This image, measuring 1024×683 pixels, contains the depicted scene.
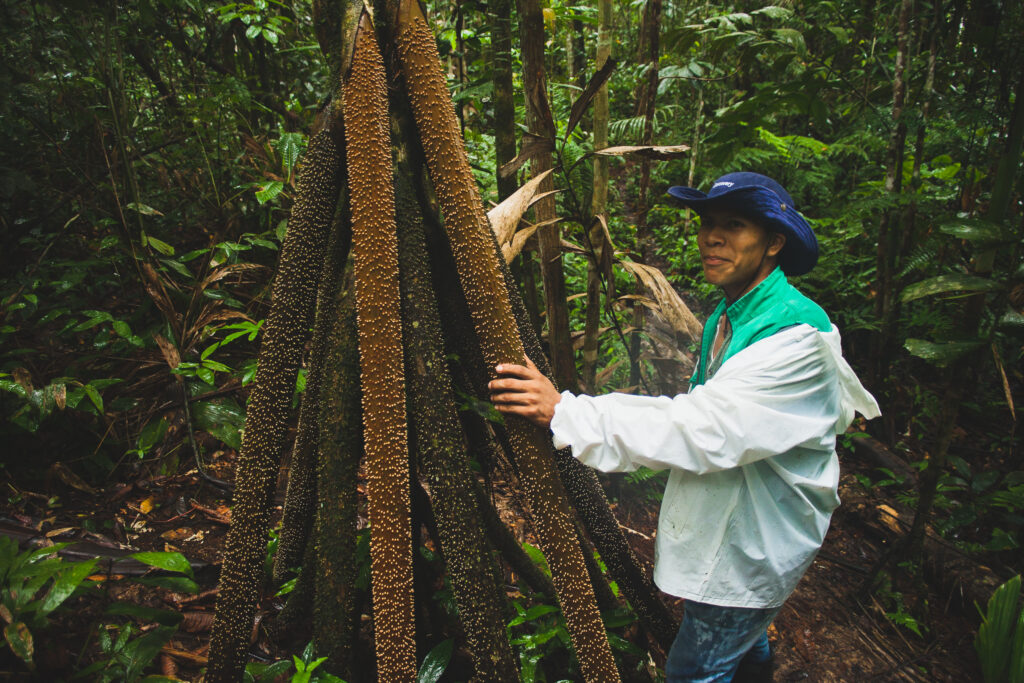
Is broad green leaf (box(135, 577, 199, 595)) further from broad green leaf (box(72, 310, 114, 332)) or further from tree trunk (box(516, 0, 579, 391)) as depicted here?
tree trunk (box(516, 0, 579, 391))

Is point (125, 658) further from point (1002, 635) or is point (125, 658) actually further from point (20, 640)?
point (1002, 635)

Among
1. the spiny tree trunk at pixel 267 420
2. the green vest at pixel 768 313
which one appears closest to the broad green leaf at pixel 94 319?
the spiny tree trunk at pixel 267 420

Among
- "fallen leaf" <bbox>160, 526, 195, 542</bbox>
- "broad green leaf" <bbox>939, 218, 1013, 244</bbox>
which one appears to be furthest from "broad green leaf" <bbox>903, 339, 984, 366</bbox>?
"fallen leaf" <bbox>160, 526, 195, 542</bbox>

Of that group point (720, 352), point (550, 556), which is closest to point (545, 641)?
point (550, 556)

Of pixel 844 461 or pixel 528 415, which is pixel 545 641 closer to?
pixel 528 415

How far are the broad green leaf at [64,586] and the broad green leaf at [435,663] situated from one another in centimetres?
114

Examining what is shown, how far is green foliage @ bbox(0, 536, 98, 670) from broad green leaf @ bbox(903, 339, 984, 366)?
370cm

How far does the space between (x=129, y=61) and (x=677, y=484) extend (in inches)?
216

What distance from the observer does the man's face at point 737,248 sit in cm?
196

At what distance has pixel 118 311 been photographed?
359 cm

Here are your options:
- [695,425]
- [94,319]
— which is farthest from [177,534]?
[695,425]

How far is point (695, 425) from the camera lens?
1548 mm

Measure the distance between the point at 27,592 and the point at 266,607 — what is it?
2.99 ft

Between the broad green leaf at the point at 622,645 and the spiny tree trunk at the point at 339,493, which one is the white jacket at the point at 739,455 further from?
the spiny tree trunk at the point at 339,493
